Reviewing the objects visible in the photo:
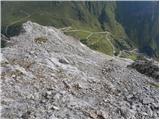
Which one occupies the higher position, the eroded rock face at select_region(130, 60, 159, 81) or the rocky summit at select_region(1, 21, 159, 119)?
the rocky summit at select_region(1, 21, 159, 119)

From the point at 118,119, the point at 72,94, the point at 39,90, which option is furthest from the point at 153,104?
the point at 39,90

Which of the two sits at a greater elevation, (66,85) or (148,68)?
(66,85)

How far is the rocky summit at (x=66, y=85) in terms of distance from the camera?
21786 mm

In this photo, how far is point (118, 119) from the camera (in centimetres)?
2208

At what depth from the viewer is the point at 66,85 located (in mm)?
25375

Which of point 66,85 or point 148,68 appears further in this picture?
point 148,68

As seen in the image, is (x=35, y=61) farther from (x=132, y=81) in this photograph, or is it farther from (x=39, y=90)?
(x=132, y=81)

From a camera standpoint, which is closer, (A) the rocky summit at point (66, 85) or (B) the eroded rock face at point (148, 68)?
(A) the rocky summit at point (66, 85)

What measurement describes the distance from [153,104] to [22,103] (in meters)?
8.55

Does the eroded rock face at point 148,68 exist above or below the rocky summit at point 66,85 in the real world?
below

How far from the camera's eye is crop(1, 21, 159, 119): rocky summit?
21786 millimetres

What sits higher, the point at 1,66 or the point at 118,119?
the point at 1,66

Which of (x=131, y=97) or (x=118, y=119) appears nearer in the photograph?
(x=118, y=119)

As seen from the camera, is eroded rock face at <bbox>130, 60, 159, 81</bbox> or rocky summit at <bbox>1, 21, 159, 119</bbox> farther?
eroded rock face at <bbox>130, 60, 159, 81</bbox>
